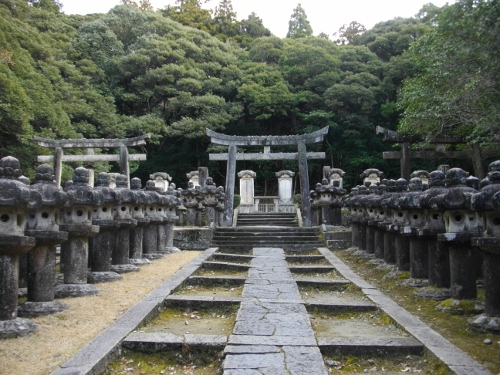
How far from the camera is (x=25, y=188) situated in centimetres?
474

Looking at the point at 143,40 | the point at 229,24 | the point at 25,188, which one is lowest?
the point at 25,188

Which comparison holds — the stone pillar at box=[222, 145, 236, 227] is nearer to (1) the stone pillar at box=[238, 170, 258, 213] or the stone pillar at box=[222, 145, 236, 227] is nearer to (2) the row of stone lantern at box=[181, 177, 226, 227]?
(2) the row of stone lantern at box=[181, 177, 226, 227]

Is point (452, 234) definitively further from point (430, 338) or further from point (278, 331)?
point (278, 331)

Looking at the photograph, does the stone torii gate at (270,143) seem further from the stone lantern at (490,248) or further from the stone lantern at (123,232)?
the stone lantern at (490,248)

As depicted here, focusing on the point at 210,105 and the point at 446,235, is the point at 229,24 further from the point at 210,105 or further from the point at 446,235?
the point at 446,235

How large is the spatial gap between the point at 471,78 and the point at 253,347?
1460cm

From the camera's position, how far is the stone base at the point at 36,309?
5371mm

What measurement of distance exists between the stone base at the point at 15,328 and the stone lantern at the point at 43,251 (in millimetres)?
728

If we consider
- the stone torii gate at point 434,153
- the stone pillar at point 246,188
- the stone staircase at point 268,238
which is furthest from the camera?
the stone pillar at point 246,188

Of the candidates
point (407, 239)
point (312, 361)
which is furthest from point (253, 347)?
point (407, 239)

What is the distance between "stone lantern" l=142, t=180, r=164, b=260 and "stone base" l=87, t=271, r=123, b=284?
8.76ft

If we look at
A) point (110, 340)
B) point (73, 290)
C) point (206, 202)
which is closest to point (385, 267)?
point (73, 290)

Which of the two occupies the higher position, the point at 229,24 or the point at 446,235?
the point at 229,24

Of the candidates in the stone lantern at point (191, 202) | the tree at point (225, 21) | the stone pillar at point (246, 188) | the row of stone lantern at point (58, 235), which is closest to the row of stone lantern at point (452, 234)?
the row of stone lantern at point (58, 235)
